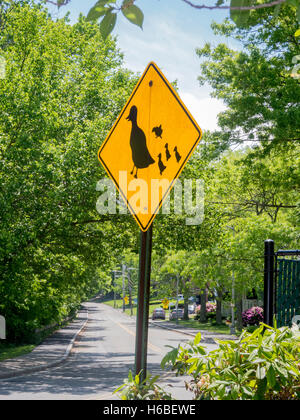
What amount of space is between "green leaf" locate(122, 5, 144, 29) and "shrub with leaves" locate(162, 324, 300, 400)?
6.26 feet

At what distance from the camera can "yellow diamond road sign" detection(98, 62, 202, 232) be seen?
136 inches

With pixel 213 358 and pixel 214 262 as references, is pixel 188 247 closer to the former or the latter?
pixel 213 358

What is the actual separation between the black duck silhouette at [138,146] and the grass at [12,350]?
17072 millimetres

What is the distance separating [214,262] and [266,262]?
29.9 m

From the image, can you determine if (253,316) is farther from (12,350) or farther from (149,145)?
(149,145)

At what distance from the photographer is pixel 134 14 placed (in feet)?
7.71

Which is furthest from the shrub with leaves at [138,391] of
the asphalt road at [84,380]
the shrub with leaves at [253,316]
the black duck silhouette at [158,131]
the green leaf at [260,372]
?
the shrub with leaves at [253,316]

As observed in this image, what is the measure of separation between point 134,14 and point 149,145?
121cm

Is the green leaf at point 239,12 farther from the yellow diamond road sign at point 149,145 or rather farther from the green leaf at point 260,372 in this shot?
the green leaf at point 260,372

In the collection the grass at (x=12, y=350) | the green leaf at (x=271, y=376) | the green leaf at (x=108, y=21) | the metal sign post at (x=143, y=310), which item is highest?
the green leaf at (x=108, y=21)

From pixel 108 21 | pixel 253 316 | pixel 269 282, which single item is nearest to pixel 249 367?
pixel 108 21

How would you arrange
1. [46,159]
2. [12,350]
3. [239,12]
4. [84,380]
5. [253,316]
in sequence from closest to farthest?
[239,12]
[84,380]
[46,159]
[12,350]
[253,316]

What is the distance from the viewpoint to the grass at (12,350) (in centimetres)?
1988
